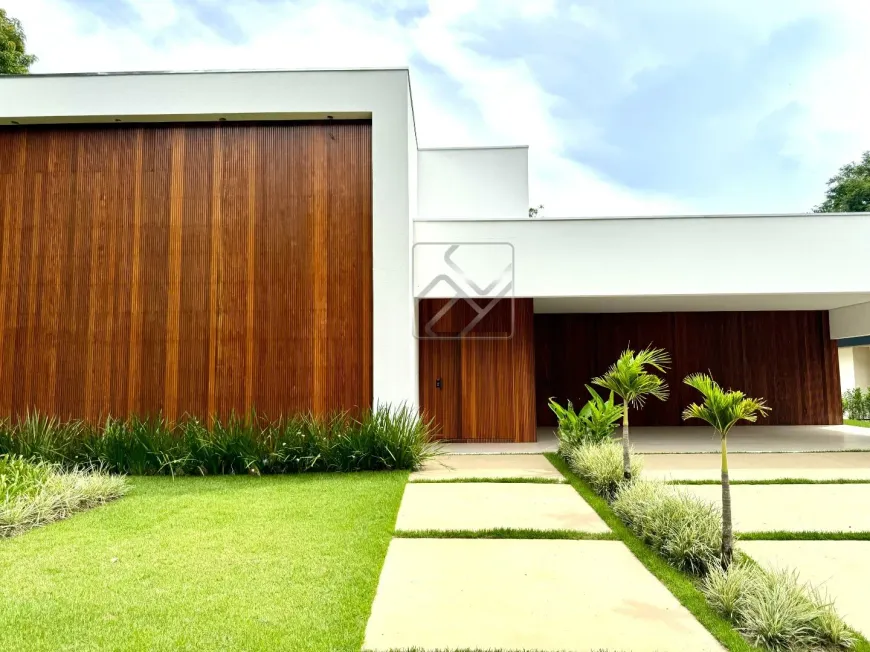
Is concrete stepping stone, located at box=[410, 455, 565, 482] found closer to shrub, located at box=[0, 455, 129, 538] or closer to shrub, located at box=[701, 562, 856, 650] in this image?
shrub, located at box=[701, 562, 856, 650]

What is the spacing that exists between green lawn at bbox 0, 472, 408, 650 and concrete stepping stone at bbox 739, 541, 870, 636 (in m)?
2.63

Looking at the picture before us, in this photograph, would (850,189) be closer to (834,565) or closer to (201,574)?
(834,565)

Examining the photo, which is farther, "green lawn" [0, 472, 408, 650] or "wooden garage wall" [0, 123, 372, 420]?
"wooden garage wall" [0, 123, 372, 420]

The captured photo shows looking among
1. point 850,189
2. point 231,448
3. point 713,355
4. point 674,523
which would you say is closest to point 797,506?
point 674,523

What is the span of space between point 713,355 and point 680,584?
10.0 metres

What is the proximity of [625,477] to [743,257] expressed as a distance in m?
4.81

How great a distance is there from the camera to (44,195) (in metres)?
7.72

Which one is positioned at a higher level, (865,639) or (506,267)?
(506,267)

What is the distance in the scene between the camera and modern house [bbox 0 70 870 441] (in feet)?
24.3

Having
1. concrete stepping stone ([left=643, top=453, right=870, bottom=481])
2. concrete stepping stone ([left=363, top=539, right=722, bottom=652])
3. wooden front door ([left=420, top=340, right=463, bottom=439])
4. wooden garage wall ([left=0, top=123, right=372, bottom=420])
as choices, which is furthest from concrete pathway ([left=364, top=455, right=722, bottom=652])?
wooden front door ([left=420, top=340, right=463, bottom=439])

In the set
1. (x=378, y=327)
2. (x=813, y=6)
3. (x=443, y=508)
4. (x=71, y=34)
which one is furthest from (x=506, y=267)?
(x=71, y=34)

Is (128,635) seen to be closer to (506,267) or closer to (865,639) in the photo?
(865,639)

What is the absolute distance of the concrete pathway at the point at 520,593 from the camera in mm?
2500

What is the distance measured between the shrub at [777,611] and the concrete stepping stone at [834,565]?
0.13 metres
